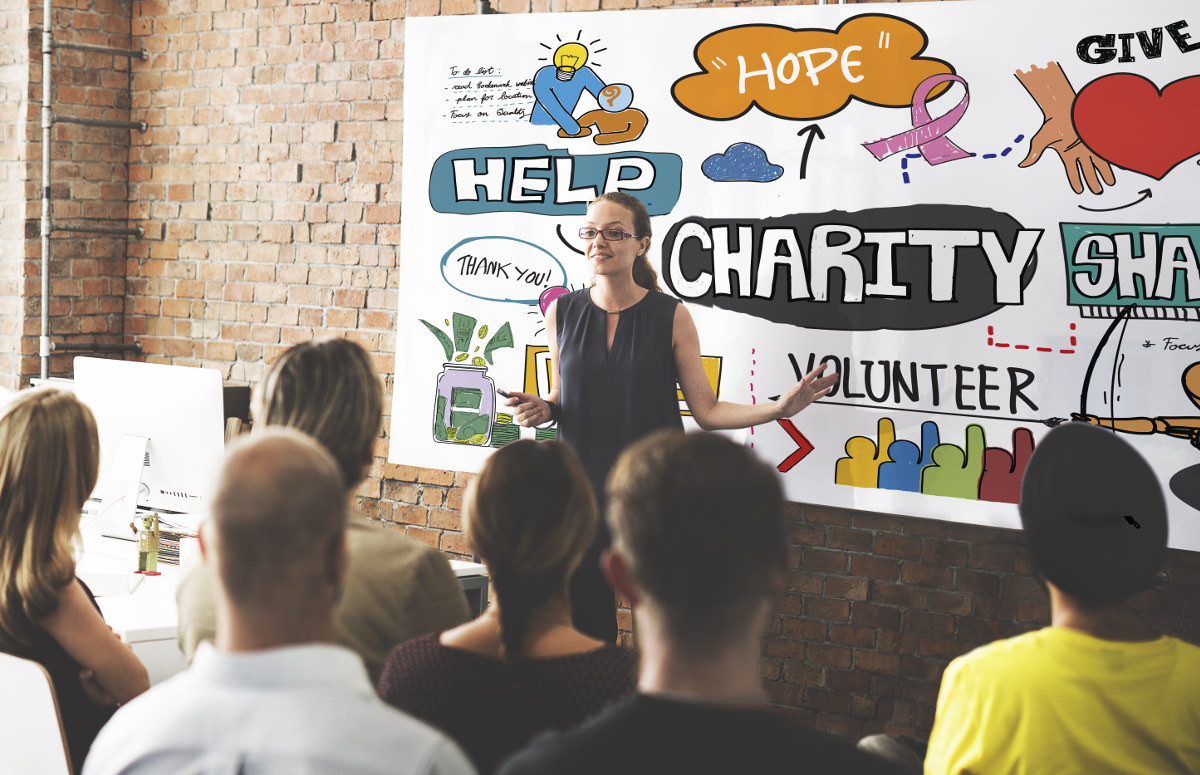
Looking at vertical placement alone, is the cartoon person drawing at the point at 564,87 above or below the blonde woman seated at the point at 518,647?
above

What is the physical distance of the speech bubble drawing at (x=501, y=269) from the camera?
12.3 ft

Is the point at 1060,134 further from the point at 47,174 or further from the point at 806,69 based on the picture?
the point at 47,174

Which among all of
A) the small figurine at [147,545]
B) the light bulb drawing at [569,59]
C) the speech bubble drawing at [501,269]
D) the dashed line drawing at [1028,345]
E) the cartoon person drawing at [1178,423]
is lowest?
the small figurine at [147,545]

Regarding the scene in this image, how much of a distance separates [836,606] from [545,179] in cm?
172

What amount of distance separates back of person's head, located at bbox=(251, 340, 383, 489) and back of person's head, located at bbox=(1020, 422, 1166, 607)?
992mm

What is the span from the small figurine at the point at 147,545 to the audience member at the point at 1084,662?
2.08 meters

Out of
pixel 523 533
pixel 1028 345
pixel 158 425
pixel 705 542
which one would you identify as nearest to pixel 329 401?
pixel 523 533

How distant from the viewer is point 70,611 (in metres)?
1.87

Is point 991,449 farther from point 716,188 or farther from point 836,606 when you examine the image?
point 716,188

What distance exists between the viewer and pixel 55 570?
1.84 m

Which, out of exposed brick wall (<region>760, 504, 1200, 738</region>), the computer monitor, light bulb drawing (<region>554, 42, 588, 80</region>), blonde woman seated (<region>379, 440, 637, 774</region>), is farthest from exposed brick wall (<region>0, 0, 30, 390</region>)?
blonde woman seated (<region>379, 440, 637, 774</region>)

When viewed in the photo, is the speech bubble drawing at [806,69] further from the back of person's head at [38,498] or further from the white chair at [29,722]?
the white chair at [29,722]

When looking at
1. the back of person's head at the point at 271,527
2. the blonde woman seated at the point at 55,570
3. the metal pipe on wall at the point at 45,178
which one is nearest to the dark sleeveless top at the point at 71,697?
the blonde woman seated at the point at 55,570

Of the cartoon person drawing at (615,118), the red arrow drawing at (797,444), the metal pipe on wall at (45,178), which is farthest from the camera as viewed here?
the metal pipe on wall at (45,178)
